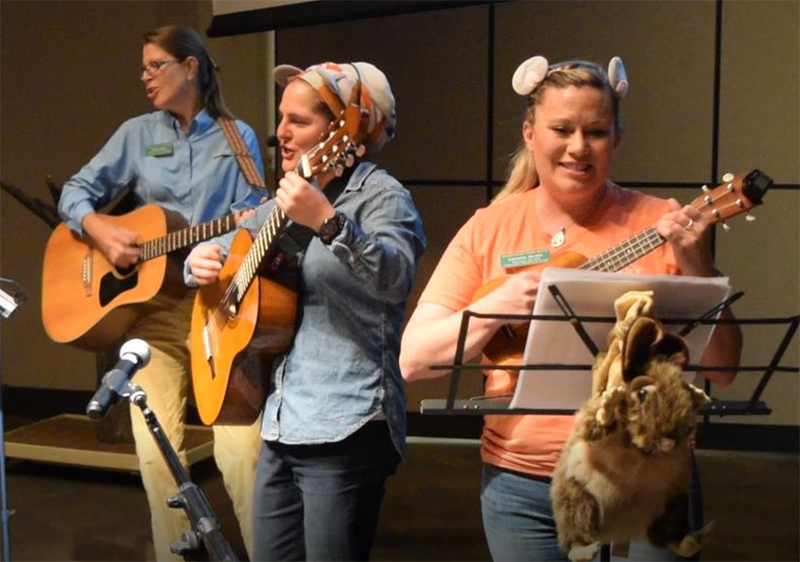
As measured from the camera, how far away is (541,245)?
1.95 metres

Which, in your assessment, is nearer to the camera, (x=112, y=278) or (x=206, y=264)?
(x=206, y=264)

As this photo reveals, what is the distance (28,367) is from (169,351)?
2.44 meters

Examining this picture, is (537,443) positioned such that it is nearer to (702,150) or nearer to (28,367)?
(702,150)

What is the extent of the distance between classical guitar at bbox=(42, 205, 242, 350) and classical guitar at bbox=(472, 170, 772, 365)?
4.61ft

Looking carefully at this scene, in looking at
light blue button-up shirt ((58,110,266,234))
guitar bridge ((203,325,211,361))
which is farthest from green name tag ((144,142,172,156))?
guitar bridge ((203,325,211,361))

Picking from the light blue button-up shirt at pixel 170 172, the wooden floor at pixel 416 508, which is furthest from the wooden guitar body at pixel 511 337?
the wooden floor at pixel 416 508

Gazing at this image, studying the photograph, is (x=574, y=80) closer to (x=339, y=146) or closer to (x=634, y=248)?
(x=634, y=248)

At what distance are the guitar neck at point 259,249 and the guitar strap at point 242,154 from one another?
0.90m

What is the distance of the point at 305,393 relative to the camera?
2.25 m

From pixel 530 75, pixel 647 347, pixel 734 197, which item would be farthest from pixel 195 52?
pixel 647 347

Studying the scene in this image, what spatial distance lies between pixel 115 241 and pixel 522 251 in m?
1.74

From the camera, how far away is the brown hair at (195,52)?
3389mm

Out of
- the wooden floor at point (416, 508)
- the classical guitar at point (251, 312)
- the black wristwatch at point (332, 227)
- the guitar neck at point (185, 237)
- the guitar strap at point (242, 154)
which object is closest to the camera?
the black wristwatch at point (332, 227)

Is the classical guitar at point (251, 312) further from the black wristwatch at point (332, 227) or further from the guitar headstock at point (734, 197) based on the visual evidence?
the guitar headstock at point (734, 197)
